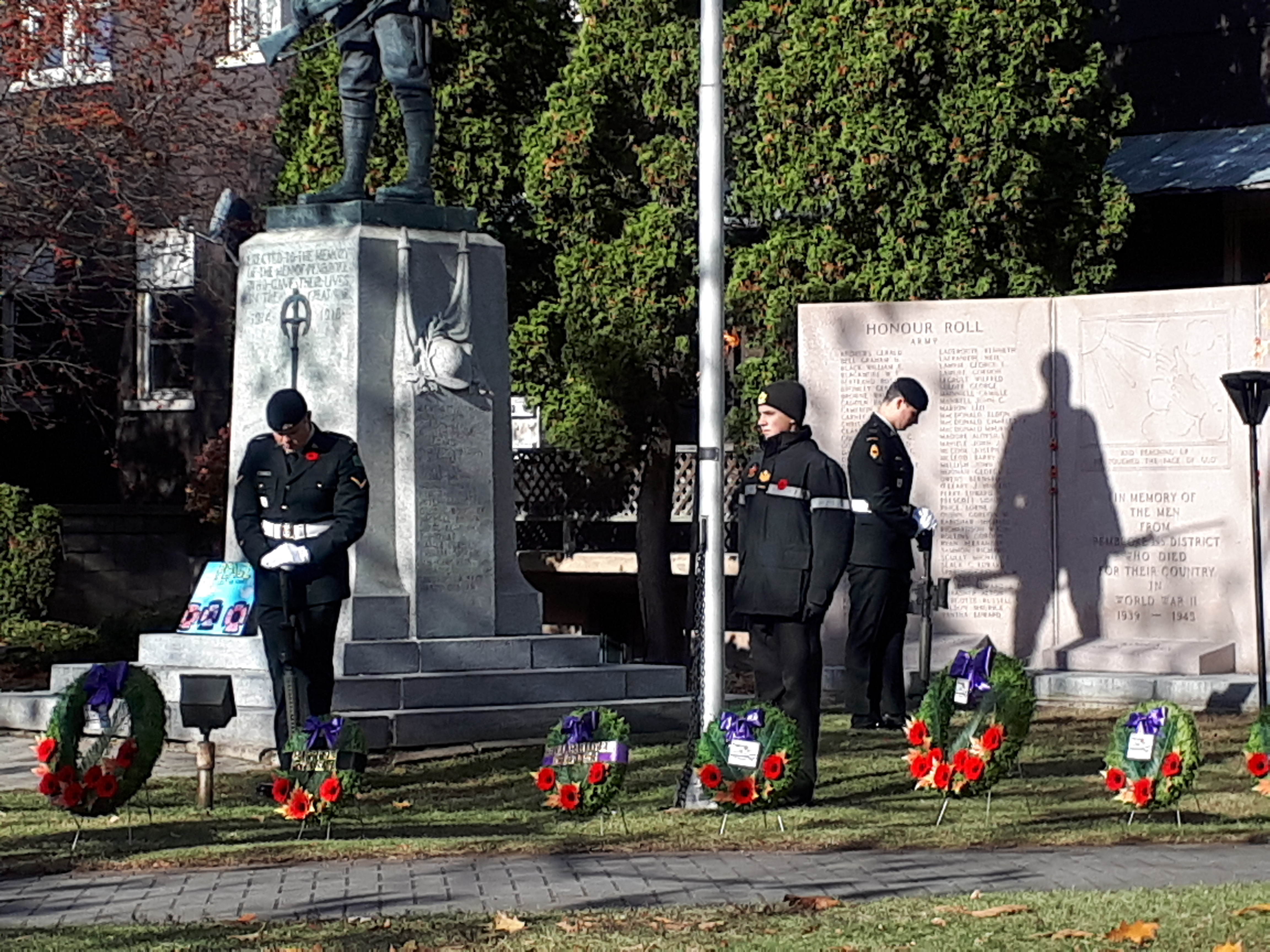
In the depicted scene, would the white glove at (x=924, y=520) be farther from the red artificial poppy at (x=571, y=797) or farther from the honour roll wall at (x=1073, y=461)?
the red artificial poppy at (x=571, y=797)

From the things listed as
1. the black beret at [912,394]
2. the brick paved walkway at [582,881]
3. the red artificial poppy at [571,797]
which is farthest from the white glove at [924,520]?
the brick paved walkway at [582,881]

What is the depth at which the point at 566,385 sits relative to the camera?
2241 centimetres

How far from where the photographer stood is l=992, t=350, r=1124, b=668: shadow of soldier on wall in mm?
18078

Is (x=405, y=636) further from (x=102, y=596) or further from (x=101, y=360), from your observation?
(x=101, y=360)

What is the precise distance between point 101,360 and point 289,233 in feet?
51.1

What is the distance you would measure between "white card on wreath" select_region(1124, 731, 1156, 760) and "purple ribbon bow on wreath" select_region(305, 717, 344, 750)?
3436 mm

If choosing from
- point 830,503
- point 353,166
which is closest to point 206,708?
point 830,503

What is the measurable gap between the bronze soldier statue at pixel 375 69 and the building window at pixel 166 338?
41.1 ft

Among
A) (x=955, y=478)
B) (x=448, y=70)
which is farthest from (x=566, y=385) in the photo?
(x=955, y=478)

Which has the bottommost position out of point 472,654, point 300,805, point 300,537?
point 300,805

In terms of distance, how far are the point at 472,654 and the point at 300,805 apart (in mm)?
4647

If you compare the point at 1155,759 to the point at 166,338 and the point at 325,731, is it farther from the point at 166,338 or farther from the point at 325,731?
the point at 166,338

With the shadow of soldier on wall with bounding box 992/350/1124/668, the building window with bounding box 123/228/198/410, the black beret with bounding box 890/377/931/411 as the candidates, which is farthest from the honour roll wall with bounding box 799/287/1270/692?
the building window with bounding box 123/228/198/410

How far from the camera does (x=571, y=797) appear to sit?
35.2 ft
